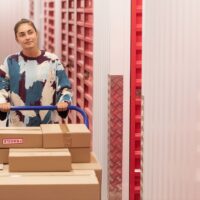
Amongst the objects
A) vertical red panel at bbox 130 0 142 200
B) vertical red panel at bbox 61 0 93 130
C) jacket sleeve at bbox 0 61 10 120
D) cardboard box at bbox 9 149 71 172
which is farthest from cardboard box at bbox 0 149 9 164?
vertical red panel at bbox 61 0 93 130

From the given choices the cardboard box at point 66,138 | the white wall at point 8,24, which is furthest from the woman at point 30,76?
the white wall at point 8,24

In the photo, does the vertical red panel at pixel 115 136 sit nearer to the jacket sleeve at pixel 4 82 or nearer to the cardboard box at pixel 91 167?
the jacket sleeve at pixel 4 82

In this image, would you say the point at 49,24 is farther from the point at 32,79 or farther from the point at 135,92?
the point at 32,79

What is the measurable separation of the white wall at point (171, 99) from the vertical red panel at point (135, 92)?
1.23 m

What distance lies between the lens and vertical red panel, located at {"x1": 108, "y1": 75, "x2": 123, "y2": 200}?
16.4 feet

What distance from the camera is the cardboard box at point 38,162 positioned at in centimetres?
314

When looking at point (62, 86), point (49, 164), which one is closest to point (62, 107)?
point (62, 86)

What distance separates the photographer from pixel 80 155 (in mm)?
3477

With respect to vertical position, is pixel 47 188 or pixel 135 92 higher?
pixel 135 92

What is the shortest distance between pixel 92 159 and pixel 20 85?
1405 mm

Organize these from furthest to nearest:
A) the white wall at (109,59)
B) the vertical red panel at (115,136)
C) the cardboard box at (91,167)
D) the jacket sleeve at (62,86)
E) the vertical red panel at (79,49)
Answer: the vertical red panel at (79,49) < the vertical red panel at (115,136) < the white wall at (109,59) < the jacket sleeve at (62,86) < the cardboard box at (91,167)

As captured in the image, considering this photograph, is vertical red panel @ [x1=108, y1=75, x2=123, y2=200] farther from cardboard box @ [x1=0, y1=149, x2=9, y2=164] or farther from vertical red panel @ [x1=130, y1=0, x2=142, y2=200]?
cardboard box @ [x1=0, y1=149, x2=9, y2=164]

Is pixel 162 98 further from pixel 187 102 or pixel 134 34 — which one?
pixel 134 34

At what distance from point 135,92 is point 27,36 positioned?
3.19 ft
